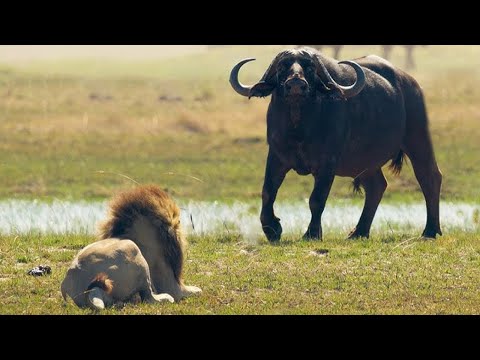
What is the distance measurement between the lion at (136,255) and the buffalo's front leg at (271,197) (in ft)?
9.38

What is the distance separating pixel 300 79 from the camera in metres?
11.5

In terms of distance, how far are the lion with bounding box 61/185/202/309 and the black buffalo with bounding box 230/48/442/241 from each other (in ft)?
8.77

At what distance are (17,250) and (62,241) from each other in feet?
1.79

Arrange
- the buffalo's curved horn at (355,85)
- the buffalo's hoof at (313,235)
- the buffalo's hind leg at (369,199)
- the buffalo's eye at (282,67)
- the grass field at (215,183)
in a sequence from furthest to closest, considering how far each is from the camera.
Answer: the buffalo's hind leg at (369,199)
the buffalo's curved horn at (355,85)
the buffalo's hoof at (313,235)
the buffalo's eye at (282,67)
the grass field at (215,183)

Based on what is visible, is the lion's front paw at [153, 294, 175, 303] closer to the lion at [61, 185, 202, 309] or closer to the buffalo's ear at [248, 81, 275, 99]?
the lion at [61, 185, 202, 309]

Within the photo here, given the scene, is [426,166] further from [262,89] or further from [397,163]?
[262,89]

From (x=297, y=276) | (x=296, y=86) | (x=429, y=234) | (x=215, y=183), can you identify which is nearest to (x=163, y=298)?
(x=297, y=276)

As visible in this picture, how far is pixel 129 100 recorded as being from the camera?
28.3 meters

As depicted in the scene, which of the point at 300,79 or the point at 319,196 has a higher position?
the point at 300,79

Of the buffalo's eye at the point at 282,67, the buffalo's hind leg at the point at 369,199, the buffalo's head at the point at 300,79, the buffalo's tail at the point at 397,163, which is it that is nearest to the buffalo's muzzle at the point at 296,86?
the buffalo's head at the point at 300,79

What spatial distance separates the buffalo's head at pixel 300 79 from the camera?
1151 centimetres

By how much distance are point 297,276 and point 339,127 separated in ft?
9.08

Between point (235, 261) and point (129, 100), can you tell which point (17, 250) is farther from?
point (129, 100)

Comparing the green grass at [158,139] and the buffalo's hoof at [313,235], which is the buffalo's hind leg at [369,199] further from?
the green grass at [158,139]
